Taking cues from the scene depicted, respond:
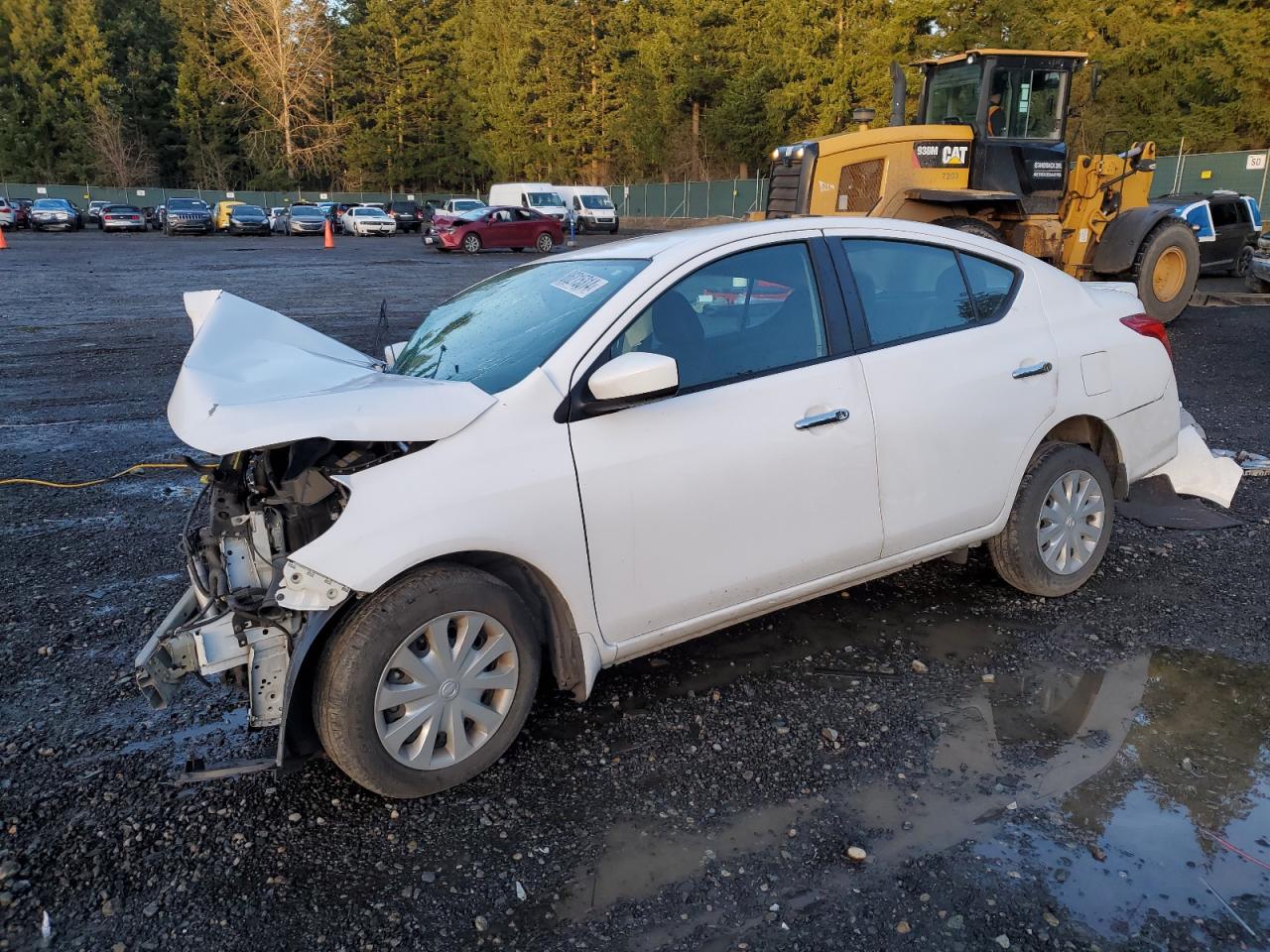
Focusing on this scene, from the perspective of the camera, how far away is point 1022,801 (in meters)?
3.11

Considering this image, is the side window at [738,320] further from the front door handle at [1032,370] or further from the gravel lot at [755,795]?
the gravel lot at [755,795]

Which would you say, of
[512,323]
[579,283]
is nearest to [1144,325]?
[579,283]

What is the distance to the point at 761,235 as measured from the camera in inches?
150

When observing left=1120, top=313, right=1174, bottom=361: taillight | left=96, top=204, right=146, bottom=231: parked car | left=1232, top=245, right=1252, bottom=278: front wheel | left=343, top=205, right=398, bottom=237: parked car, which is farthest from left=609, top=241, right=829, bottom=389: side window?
left=96, top=204, right=146, bottom=231: parked car

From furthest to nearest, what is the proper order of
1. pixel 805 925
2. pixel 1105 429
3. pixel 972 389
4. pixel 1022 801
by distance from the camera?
pixel 1105 429 → pixel 972 389 → pixel 1022 801 → pixel 805 925

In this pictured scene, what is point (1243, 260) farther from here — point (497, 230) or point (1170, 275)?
point (497, 230)

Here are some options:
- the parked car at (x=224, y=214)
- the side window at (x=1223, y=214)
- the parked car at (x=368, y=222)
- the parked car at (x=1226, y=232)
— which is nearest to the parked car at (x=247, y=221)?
the parked car at (x=224, y=214)

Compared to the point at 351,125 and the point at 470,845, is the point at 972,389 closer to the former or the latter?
the point at 470,845

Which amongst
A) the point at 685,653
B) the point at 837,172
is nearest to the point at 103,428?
the point at 685,653

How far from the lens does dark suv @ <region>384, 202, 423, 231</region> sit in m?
52.0

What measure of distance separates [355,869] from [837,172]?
1180 cm

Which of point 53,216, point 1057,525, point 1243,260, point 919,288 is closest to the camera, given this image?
point 919,288

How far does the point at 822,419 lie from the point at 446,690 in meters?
1.67

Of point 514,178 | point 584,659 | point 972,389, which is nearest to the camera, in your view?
point 584,659
